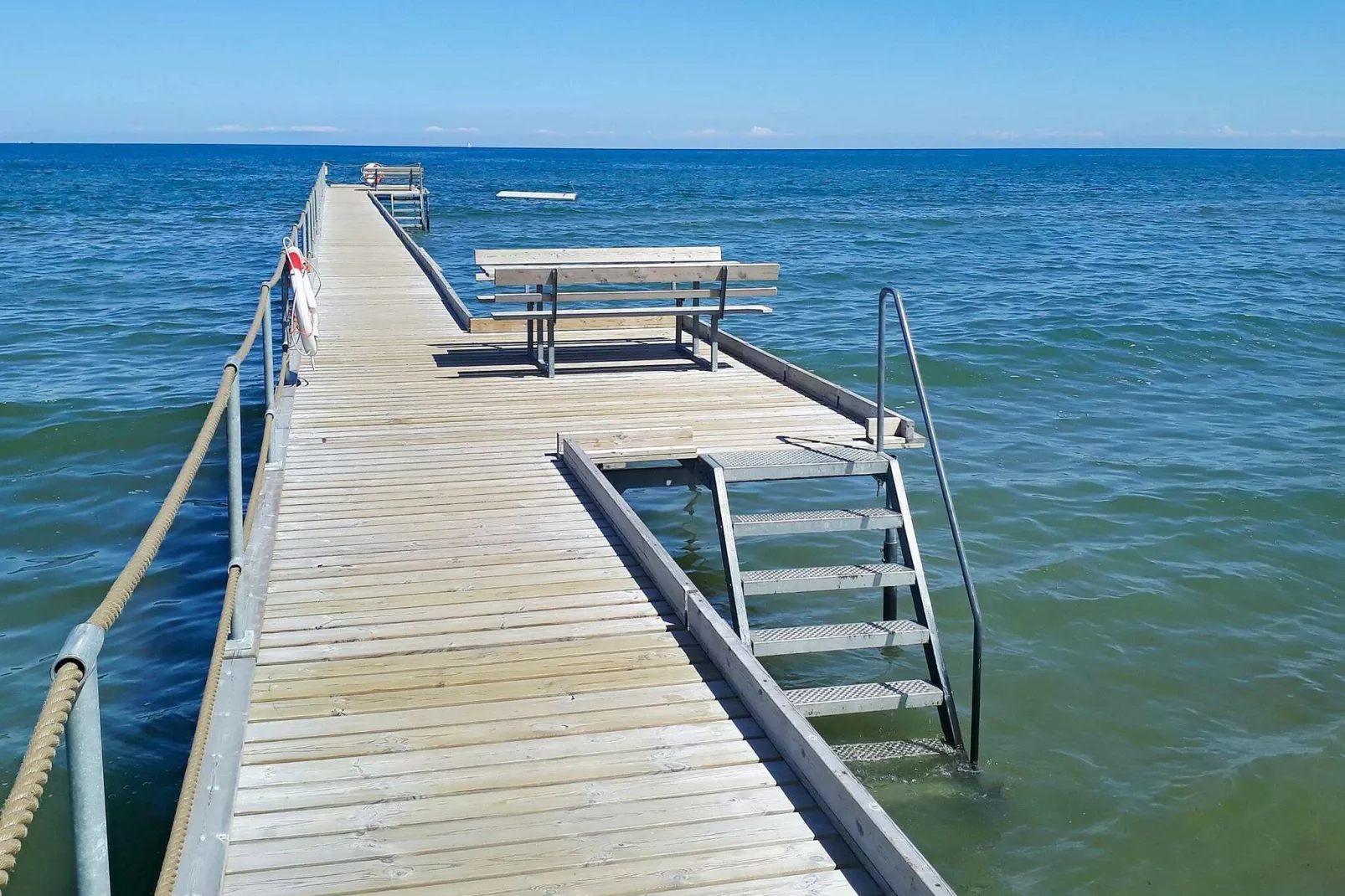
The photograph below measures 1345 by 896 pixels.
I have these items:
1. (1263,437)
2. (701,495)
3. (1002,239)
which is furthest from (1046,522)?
(1002,239)

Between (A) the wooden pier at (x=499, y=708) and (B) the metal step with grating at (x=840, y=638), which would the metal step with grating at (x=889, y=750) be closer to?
(B) the metal step with grating at (x=840, y=638)

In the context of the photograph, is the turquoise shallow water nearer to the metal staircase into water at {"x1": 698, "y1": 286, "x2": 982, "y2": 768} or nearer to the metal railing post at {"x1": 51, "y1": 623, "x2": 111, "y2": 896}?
the metal staircase into water at {"x1": 698, "y1": 286, "x2": 982, "y2": 768}

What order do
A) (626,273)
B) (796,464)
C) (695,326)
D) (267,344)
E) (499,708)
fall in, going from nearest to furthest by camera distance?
(499,708)
(267,344)
(796,464)
(626,273)
(695,326)

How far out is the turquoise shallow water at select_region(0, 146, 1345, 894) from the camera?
5.59 metres

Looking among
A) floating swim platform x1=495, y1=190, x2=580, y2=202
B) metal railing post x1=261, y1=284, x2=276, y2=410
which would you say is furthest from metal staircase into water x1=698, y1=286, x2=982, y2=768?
floating swim platform x1=495, y1=190, x2=580, y2=202

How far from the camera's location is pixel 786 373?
30.7 feet

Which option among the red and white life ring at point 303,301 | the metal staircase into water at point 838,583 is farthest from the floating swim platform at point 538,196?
the metal staircase into water at point 838,583

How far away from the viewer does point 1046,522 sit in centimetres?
957

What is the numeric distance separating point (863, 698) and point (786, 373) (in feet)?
13.7

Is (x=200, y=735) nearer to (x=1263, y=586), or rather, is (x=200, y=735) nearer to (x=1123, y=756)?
(x=1123, y=756)

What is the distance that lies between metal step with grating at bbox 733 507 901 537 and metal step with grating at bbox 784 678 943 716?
0.89 meters

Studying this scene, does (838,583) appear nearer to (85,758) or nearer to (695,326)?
(85,758)

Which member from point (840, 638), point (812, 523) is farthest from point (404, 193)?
point (840, 638)

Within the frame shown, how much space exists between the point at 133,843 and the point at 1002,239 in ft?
112
